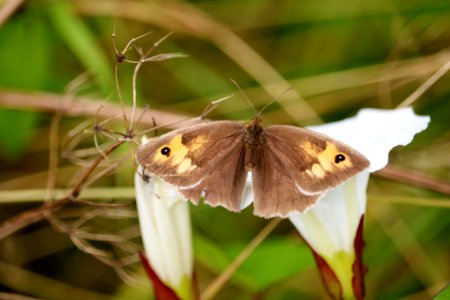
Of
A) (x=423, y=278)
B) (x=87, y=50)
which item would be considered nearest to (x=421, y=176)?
(x=423, y=278)

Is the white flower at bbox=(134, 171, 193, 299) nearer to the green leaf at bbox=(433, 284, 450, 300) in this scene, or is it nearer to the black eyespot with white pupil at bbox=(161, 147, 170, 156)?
the black eyespot with white pupil at bbox=(161, 147, 170, 156)

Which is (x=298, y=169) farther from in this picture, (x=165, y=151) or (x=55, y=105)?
(x=55, y=105)

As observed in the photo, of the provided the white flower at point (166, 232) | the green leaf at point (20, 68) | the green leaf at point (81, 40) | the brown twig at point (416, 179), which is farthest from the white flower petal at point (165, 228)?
the green leaf at point (20, 68)

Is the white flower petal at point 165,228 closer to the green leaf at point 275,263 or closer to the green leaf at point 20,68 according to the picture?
the green leaf at point 275,263

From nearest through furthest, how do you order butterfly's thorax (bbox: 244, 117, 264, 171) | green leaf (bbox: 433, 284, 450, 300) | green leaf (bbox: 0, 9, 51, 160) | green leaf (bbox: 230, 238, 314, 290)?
green leaf (bbox: 433, 284, 450, 300) < butterfly's thorax (bbox: 244, 117, 264, 171) < green leaf (bbox: 230, 238, 314, 290) < green leaf (bbox: 0, 9, 51, 160)

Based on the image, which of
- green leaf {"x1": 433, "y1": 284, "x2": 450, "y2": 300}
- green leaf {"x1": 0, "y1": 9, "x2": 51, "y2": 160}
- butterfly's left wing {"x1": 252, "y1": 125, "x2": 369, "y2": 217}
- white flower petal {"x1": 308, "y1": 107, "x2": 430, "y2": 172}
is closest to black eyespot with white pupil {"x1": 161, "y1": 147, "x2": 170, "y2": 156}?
butterfly's left wing {"x1": 252, "y1": 125, "x2": 369, "y2": 217}

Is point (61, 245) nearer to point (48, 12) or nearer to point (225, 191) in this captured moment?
point (48, 12)
